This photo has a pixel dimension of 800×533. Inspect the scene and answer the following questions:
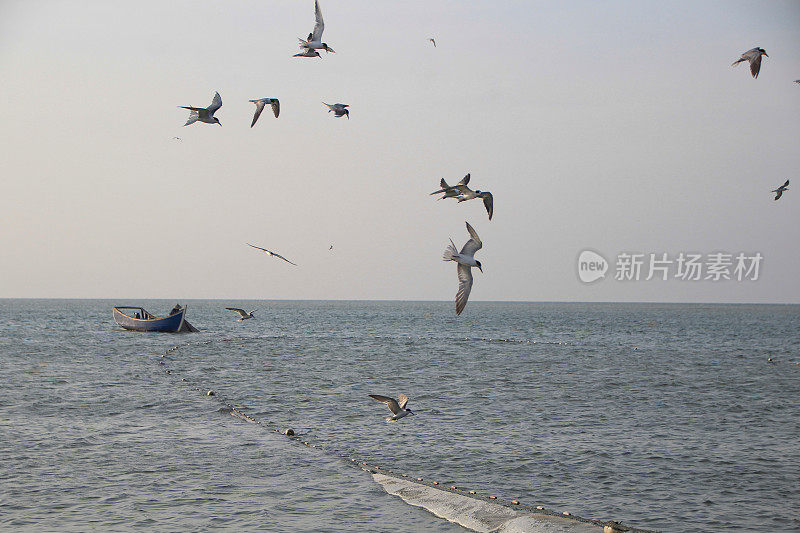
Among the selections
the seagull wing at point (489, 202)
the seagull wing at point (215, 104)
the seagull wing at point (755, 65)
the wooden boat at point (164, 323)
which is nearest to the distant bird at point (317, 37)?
the seagull wing at point (215, 104)

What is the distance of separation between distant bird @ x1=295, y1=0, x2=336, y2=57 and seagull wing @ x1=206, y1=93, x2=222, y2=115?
7.74 ft

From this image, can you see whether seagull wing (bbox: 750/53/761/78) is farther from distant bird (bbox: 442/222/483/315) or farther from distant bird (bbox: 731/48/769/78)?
distant bird (bbox: 442/222/483/315)

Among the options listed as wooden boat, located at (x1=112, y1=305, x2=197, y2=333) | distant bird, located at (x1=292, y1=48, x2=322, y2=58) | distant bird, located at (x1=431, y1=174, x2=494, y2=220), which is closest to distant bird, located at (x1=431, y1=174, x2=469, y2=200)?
distant bird, located at (x1=431, y1=174, x2=494, y2=220)

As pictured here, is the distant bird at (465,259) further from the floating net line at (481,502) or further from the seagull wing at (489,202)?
the floating net line at (481,502)

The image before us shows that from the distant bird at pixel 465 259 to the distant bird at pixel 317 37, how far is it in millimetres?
5915

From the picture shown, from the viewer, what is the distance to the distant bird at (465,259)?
48.1ft

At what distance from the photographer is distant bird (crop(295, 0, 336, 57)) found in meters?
17.6

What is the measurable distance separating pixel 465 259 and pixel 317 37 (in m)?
→ 6.60

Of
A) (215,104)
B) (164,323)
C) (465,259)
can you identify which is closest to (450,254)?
(465,259)

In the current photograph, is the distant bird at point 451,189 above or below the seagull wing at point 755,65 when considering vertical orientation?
below

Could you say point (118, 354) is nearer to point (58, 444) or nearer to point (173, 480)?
point (58, 444)

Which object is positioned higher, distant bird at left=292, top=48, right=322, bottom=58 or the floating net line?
distant bird at left=292, top=48, right=322, bottom=58

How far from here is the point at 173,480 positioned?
1716 centimetres

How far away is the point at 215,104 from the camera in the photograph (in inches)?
711
